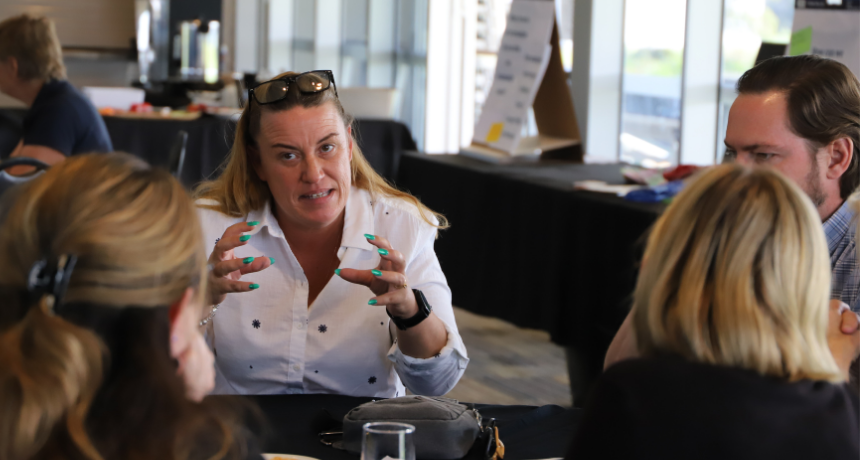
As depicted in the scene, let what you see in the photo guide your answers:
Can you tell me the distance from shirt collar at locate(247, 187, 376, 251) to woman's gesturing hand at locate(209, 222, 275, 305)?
0.22 metres

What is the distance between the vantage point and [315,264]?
1835 mm

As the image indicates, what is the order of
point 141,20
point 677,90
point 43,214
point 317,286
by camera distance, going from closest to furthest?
point 43,214
point 317,286
point 677,90
point 141,20

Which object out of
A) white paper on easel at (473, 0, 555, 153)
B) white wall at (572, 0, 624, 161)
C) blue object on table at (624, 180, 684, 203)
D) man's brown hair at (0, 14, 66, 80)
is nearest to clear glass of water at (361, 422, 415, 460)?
blue object on table at (624, 180, 684, 203)

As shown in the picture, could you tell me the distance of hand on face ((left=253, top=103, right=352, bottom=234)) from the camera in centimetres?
180

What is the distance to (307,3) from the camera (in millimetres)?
10453

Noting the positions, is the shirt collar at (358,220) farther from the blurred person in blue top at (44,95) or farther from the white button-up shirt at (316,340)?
the blurred person in blue top at (44,95)

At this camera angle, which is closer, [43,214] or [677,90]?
[43,214]

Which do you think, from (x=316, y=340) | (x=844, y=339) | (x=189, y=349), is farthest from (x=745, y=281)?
(x=316, y=340)

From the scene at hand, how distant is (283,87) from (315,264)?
0.38 metres

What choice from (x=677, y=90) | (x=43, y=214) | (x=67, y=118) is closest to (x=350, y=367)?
(x=43, y=214)

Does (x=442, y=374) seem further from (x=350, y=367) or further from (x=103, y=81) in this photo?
(x=103, y=81)

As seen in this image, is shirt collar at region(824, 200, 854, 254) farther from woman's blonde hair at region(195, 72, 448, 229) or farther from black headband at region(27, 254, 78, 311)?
black headband at region(27, 254, 78, 311)

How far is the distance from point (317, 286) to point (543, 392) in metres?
2.06

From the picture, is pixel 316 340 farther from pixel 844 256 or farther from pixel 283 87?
pixel 844 256
